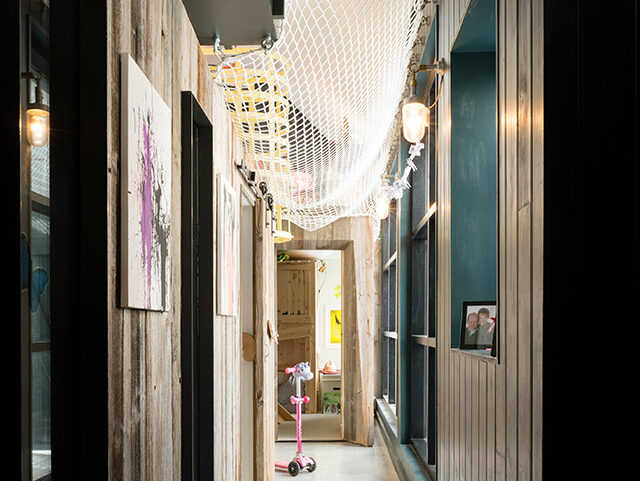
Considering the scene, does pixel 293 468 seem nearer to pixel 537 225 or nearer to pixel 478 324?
pixel 478 324

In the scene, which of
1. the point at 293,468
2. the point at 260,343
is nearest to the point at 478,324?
the point at 260,343

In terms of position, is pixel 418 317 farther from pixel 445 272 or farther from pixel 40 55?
pixel 40 55

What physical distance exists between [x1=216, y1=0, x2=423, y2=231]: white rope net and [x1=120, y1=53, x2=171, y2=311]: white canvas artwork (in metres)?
1.14

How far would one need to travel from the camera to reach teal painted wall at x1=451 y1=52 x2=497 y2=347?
2498 mm

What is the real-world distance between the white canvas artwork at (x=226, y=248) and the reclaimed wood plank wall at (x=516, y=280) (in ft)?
3.14

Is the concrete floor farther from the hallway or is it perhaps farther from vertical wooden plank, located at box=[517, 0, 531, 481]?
vertical wooden plank, located at box=[517, 0, 531, 481]

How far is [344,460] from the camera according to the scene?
6.03m

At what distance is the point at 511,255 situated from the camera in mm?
1664

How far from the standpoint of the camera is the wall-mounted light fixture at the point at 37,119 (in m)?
0.93

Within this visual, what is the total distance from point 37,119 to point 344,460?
18.2 ft

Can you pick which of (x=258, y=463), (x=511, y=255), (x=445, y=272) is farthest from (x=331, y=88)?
(x=258, y=463)

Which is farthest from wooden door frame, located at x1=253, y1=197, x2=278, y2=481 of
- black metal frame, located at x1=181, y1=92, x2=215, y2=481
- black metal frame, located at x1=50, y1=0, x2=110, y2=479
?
black metal frame, located at x1=50, y1=0, x2=110, y2=479
